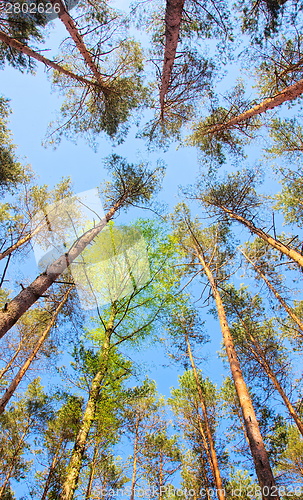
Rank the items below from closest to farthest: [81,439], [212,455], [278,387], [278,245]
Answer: [81,439], [278,245], [212,455], [278,387]

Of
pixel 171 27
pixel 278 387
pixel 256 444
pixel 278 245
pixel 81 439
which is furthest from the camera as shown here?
pixel 278 387

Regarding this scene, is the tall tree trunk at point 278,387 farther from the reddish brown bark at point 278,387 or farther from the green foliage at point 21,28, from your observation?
the green foliage at point 21,28

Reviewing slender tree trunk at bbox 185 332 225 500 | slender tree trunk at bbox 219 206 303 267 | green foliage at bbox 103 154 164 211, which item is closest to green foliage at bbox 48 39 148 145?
green foliage at bbox 103 154 164 211

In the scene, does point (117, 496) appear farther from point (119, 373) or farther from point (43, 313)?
point (119, 373)

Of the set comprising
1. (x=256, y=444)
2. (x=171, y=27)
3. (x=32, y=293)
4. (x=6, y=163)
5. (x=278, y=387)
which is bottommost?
(x=256, y=444)

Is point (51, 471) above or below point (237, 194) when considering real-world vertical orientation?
below

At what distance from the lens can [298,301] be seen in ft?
33.5

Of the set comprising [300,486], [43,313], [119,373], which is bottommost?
[119,373]

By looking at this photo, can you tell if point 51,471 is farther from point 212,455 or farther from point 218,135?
point 218,135

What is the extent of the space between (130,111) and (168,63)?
226 centimetres

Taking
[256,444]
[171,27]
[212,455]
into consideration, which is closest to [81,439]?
[256,444]

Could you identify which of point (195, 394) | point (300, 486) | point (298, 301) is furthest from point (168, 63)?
point (300, 486)

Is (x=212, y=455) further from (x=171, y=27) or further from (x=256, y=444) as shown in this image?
(x=171, y=27)

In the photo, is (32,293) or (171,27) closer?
(32,293)
